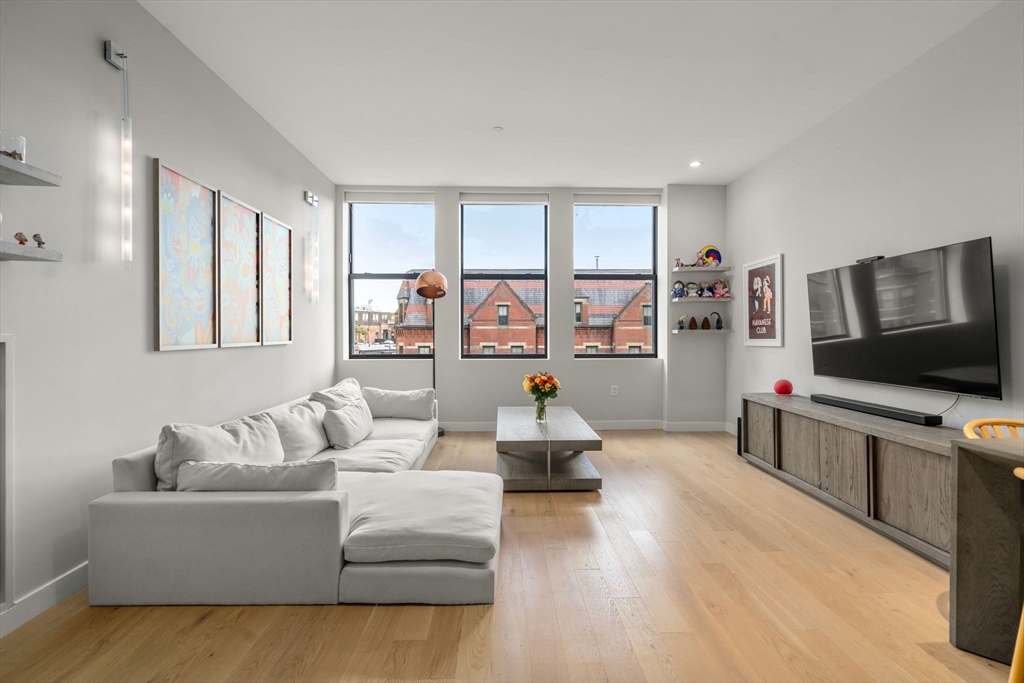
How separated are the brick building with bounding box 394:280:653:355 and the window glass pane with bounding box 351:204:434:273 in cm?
34

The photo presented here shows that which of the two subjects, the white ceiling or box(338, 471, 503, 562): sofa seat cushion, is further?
the white ceiling

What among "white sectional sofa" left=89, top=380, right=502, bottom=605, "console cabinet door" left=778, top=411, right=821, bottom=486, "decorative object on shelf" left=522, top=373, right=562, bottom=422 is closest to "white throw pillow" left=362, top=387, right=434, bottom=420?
"decorative object on shelf" left=522, top=373, right=562, bottom=422

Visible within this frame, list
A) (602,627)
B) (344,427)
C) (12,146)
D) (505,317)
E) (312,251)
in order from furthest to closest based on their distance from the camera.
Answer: (505,317) → (312,251) → (344,427) → (602,627) → (12,146)

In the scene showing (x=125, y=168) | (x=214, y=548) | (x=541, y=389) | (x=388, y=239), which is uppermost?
(x=388, y=239)

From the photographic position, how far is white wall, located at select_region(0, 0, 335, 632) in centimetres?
207

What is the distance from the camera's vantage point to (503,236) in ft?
21.0

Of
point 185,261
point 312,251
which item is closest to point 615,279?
point 312,251

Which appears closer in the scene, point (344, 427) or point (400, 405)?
point (344, 427)

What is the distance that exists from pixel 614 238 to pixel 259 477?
515 centimetres

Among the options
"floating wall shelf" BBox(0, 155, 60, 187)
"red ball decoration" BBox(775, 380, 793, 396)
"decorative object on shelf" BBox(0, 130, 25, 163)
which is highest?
"decorative object on shelf" BBox(0, 130, 25, 163)

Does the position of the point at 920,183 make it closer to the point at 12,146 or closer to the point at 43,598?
the point at 12,146

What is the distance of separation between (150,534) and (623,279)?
5375 mm

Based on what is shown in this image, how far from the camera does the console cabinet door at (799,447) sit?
3752mm

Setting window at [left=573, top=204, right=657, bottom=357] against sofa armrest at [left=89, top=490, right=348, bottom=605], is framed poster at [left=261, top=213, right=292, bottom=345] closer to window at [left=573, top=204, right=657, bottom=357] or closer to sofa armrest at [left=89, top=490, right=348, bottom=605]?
sofa armrest at [left=89, top=490, right=348, bottom=605]
